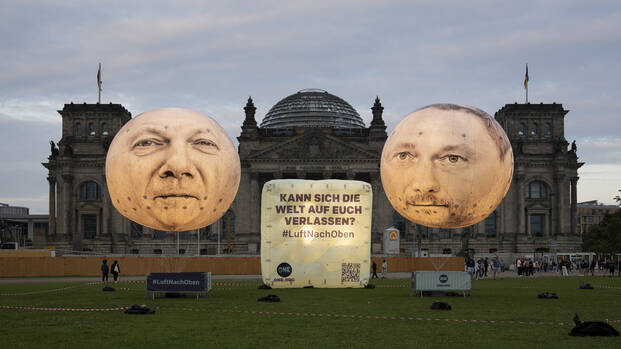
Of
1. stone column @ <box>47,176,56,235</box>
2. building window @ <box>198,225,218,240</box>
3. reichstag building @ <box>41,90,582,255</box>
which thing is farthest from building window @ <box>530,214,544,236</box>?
stone column @ <box>47,176,56,235</box>

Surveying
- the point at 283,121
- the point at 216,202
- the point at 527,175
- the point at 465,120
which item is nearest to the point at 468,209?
the point at 465,120

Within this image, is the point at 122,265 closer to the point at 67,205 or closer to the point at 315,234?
the point at 315,234

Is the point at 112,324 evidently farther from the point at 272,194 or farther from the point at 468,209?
the point at 272,194

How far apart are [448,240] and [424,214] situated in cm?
7277

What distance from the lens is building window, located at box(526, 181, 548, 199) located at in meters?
99.1

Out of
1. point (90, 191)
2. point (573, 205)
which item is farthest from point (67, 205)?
point (573, 205)

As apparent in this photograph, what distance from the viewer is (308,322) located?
21.1m

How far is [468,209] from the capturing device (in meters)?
24.8

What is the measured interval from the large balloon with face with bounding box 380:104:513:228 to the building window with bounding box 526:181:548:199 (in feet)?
253

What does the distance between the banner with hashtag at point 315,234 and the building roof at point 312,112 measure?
6980 centimetres

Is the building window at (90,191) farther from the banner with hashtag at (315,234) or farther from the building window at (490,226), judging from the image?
the banner with hashtag at (315,234)

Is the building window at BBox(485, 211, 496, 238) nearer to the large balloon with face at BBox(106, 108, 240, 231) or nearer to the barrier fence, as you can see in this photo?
the barrier fence

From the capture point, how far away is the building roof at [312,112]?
354 feet

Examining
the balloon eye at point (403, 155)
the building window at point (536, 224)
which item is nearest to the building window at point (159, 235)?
the building window at point (536, 224)
